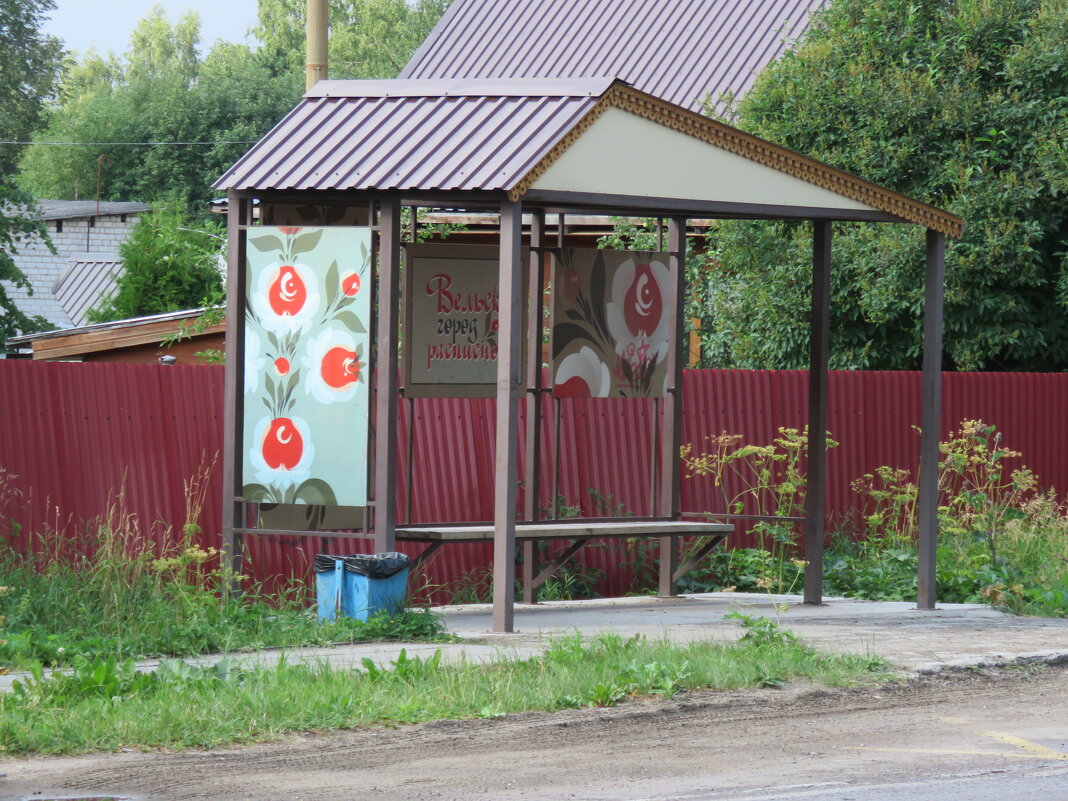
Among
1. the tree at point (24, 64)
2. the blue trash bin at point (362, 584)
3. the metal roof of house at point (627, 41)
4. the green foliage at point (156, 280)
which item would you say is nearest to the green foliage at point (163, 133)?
the tree at point (24, 64)

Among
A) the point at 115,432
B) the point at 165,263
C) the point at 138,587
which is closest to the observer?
the point at 138,587

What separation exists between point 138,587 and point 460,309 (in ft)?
10.4

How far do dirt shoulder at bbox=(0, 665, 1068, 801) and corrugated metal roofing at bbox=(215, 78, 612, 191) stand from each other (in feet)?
11.8

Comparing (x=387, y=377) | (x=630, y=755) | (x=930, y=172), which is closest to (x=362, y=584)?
(x=387, y=377)

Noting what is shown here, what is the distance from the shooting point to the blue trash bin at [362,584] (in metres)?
10.0

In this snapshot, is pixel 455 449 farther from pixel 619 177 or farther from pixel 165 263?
pixel 165 263

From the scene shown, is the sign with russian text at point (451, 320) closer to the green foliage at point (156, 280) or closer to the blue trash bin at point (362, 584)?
the blue trash bin at point (362, 584)

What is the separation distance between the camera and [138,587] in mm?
10188

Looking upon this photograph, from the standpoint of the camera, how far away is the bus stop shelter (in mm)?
10125

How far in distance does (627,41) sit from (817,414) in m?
15.5

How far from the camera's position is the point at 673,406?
12805 mm

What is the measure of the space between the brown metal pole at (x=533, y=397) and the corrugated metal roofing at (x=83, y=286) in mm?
28847

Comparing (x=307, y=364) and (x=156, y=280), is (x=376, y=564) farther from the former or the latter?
(x=156, y=280)

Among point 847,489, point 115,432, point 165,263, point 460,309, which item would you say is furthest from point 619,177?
point 165,263
